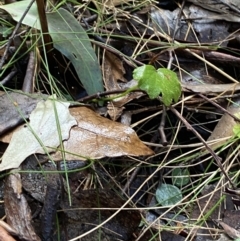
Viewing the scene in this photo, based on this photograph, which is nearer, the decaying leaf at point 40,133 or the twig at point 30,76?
the decaying leaf at point 40,133

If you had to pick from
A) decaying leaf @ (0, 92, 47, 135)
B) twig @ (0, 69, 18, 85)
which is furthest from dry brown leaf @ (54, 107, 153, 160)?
twig @ (0, 69, 18, 85)

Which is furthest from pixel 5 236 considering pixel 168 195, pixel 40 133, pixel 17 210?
pixel 168 195

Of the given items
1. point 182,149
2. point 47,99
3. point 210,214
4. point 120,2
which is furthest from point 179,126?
point 120,2

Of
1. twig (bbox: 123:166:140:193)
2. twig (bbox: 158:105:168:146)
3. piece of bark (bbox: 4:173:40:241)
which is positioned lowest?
twig (bbox: 123:166:140:193)

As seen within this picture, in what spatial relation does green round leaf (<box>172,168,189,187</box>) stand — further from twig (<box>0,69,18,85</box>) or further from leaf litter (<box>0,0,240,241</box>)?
twig (<box>0,69,18,85</box>)

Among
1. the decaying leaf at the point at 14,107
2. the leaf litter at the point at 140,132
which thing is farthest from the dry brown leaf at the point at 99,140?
the decaying leaf at the point at 14,107

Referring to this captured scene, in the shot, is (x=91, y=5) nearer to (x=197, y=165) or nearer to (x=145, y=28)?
(x=145, y=28)

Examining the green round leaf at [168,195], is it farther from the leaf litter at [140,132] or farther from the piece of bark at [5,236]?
the piece of bark at [5,236]

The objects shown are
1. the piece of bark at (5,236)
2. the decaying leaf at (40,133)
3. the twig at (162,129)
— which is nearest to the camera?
the piece of bark at (5,236)
